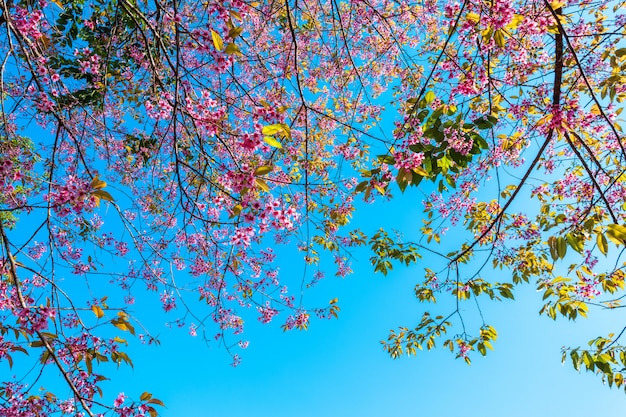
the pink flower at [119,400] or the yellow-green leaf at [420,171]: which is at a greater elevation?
the yellow-green leaf at [420,171]

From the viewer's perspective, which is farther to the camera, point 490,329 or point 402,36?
point 402,36

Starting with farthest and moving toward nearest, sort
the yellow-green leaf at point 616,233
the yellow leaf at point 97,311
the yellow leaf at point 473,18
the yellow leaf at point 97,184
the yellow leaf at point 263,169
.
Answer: the yellow leaf at point 473,18 < the yellow leaf at point 97,311 < the yellow leaf at point 263,169 < the yellow leaf at point 97,184 < the yellow-green leaf at point 616,233

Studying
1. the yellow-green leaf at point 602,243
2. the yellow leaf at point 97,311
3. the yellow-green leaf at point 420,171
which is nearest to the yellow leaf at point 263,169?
the yellow-green leaf at point 420,171

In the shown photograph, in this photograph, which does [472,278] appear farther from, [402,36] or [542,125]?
[402,36]

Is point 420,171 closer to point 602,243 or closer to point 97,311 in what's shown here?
point 602,243

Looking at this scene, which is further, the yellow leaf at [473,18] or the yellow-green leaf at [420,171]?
the yellow leaf at [473,18]

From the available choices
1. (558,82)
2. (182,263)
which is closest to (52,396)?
(182,263)

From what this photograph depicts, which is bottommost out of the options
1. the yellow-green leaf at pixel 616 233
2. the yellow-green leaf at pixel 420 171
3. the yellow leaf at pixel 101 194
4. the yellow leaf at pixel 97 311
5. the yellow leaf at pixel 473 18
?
the yellow-green leaf at pixel 616 233

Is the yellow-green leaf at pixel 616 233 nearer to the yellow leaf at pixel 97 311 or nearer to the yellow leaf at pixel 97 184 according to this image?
the yellow leaf at pixel 97 184

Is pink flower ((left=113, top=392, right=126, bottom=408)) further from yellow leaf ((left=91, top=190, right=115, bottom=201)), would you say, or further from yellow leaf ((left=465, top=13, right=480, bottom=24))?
yellow leaf ((left=465, top=13, right=480, bottom=24))

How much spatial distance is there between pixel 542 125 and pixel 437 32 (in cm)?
354

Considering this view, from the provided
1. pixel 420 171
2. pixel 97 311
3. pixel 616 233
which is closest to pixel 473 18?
pixel 420 171

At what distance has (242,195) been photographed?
1733mm

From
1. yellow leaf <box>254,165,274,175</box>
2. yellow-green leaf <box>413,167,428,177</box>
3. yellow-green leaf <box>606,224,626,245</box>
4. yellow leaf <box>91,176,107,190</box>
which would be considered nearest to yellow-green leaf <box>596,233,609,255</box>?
yellow-green leaf <box>606,224,626,245</box>
